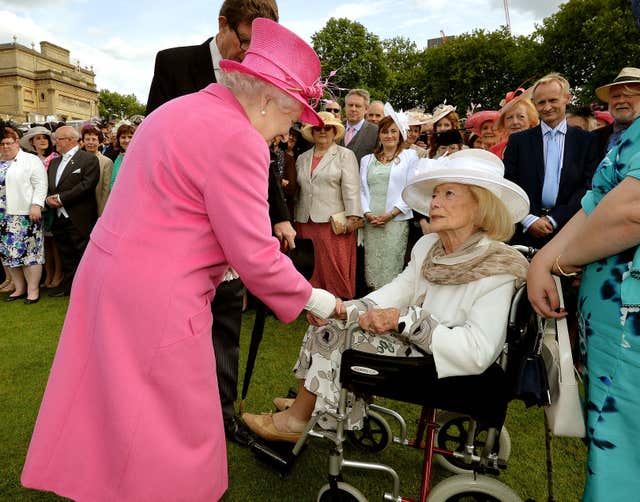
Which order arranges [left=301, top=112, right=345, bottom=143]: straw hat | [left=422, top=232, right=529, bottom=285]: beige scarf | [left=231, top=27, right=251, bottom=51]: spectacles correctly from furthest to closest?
[left=301, top=112, right=345, bottom=143]: straw hat < [left=231, top=27, right=251, bottom=51]: spectacles < [left=422, top=232, right=529, bottom=285]: beige scarf

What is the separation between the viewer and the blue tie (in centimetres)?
402

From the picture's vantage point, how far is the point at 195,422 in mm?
1512

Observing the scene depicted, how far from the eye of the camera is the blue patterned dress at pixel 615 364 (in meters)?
1.37

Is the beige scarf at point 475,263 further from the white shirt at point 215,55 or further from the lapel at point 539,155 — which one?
the lapel at point 539,155

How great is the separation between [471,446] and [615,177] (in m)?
1.36

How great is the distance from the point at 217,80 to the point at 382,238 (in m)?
2.88

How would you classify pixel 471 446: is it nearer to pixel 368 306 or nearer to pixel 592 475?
pixel 592 475

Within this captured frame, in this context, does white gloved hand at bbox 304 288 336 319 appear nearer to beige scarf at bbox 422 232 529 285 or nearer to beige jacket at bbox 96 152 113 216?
beige scarf at bbox 422 232 529 285

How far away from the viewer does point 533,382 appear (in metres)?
1.72

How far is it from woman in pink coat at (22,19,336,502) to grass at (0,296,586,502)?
1222 millimetres

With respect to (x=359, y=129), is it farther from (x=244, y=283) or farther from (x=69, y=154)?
(x=244, y=283)

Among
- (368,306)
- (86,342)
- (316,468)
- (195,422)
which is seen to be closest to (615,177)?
(368,306)

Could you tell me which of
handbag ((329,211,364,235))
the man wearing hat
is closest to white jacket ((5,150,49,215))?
handbag ((329,211,364,235))

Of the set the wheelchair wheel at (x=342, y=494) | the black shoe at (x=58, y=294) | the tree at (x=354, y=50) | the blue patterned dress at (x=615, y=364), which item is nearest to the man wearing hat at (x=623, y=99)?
the blue patterned dress at (x=615, y=364)
